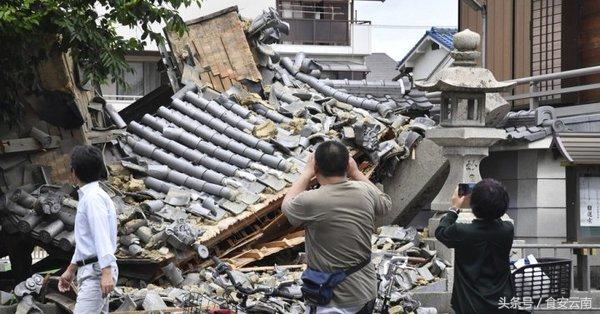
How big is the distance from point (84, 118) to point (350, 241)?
8909 mm

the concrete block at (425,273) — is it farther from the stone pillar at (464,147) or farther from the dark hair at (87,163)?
the dark hair at (87,163)

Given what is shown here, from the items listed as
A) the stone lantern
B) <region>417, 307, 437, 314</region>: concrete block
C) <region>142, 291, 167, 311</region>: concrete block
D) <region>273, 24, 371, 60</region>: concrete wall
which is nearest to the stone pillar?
the stone lantern

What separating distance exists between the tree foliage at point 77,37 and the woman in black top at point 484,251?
719cm

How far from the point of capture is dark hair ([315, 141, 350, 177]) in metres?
8.02

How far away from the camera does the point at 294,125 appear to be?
1752cm

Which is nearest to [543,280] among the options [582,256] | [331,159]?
[331,159]

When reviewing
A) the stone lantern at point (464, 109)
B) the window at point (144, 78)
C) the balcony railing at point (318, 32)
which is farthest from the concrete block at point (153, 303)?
the balcony railing at point (318, 32)

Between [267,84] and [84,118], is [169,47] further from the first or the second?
[84,118]

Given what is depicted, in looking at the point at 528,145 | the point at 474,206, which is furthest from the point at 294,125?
the point at 474,206

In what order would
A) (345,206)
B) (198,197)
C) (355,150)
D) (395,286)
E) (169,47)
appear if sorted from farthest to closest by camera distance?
(169,47), (355,150), (198,197), (395,286), (345,206)

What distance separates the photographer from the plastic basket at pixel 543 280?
923cm

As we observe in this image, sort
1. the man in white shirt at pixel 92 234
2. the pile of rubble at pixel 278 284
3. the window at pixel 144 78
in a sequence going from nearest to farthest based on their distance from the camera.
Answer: the man in white shirt at pixel 92 234 < the pile of rubble at pixel 278 284 < the window at pixel 144 78

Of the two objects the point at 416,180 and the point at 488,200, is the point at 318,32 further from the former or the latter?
the point at 488,200

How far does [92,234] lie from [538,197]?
1035cm
